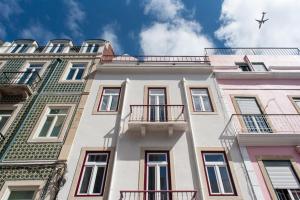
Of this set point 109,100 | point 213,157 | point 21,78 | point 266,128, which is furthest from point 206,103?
point 21,78

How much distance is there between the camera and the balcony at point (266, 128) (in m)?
10.1

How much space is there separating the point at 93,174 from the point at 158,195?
2.61m

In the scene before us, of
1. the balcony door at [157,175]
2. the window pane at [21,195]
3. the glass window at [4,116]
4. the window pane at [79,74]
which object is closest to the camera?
the balcony door at [157,175]

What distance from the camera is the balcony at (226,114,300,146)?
10117mm

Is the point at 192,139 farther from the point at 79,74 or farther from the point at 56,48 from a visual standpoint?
the point at 56,48

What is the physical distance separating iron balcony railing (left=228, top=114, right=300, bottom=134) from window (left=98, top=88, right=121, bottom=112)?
5521mm

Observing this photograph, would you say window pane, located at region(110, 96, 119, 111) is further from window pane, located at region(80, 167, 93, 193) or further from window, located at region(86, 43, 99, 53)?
window, located at region(86, 43, 99, 53)

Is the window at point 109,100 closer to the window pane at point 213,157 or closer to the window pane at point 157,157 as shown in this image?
the window pane at point 157,157

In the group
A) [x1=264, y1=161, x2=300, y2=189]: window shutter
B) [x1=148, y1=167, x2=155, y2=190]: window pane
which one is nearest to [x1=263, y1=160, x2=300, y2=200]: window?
[x1=264, y1=161, x2=300, y2=189]: window shutter

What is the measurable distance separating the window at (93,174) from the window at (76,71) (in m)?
5.59

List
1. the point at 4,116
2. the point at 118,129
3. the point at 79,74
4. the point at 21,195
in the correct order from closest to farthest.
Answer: the point at 21,195
the point at 118,129
the point at 4,116
the point at 79,74

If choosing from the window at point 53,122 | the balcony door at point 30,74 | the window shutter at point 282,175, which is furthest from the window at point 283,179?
the balcony door at point 30,74

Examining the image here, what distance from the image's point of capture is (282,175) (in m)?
9.26

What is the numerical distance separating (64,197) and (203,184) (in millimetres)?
4842
